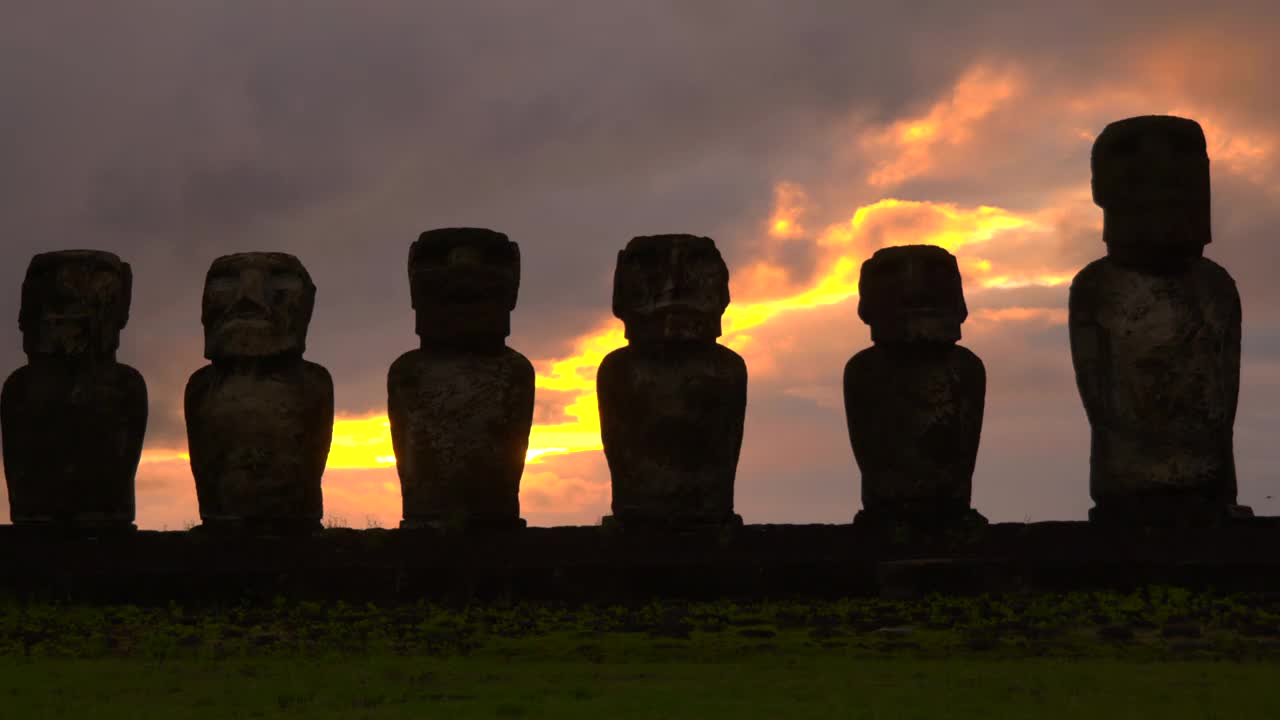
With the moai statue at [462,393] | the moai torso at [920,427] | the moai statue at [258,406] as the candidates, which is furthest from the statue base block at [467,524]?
the moai torso at [920,427]

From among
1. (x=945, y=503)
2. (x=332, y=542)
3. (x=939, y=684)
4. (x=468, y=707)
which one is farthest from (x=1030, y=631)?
(x=332, y=542)

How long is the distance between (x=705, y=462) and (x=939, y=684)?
5.11 meters

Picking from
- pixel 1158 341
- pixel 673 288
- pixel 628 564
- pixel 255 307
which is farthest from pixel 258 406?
pixel 1158 341

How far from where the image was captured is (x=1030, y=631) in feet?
33.0

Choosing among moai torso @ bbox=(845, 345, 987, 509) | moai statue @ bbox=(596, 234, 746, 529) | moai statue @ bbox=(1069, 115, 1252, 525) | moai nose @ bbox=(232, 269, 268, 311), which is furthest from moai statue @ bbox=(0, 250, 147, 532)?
moai statue @ bbox=(1069, 115, 1252, 525)

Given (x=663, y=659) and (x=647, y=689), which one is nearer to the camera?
(x=647, y=689)

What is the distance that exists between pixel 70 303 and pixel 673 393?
468cm

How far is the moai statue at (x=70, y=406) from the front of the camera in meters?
13.7

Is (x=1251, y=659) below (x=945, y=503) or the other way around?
below

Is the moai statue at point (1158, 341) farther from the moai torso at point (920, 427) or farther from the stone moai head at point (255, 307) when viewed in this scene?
the stone moai head at point (255, 307)

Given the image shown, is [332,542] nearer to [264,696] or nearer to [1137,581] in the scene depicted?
[264,696]

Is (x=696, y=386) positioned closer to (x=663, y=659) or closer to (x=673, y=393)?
(x=673, y=393)

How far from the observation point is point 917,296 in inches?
517

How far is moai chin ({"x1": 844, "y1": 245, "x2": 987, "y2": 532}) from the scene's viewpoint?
13070 mm
